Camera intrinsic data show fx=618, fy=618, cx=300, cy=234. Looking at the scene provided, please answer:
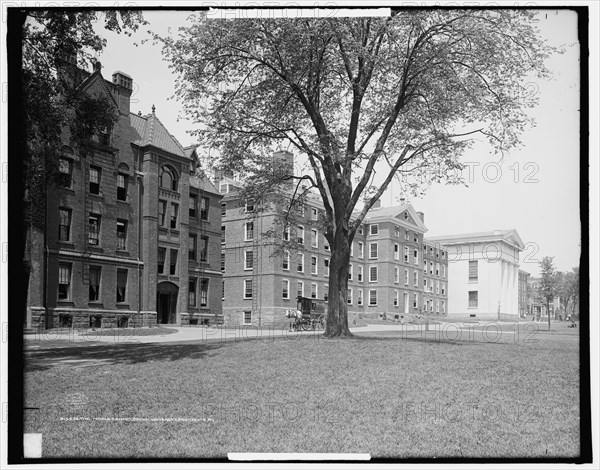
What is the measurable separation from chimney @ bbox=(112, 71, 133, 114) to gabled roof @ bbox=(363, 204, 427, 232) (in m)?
2.94

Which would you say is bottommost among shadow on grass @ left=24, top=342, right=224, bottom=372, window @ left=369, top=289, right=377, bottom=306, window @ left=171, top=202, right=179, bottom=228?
shadow on grass @ left=24, top=342, right=224, bottom=372

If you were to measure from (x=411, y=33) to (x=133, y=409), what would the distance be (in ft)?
16.1

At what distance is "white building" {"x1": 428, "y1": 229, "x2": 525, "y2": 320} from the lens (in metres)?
6.65

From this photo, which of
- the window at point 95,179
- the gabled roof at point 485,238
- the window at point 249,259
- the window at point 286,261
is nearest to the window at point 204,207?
the window at point 249,259

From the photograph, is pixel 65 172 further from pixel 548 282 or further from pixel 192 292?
pixel 548 282

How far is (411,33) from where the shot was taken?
6.79 metres

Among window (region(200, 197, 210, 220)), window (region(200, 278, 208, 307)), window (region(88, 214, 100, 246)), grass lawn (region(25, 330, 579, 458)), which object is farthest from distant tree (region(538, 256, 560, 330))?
window (region(88, 214, 100, 246))

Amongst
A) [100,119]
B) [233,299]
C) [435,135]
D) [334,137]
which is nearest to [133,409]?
[233,299]

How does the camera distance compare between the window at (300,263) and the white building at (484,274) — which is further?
the window at (300,263)

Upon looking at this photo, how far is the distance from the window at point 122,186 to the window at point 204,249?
1036 mm

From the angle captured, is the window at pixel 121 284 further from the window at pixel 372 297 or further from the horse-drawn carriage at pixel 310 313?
the window at pixel 372 297

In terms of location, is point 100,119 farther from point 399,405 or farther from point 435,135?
point 399,405

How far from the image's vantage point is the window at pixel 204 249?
24.3 feet

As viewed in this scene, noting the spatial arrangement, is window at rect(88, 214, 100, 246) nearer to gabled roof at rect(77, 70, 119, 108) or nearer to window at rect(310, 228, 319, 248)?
gabled roof at rect(77, 70, 119, 108)
